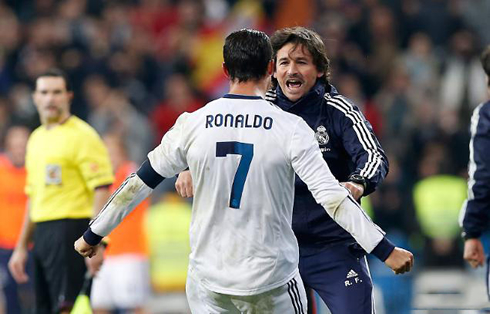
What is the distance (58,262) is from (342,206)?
144 inches

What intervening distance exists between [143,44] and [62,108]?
26.0ft

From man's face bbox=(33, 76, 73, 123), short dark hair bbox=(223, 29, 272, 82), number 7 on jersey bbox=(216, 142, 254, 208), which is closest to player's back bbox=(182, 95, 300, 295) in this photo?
number 7 on jersey bbox=(216, 142, 254, 208)

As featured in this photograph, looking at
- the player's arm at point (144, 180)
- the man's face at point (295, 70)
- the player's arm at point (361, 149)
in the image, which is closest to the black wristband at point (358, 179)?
the player's arm at point (361, 149)

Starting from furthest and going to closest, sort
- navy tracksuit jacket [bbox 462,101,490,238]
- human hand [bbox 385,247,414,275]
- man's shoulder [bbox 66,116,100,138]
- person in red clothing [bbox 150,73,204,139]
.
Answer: person in red clothing [bbox 150,73,204,139]
man's shoulder [bbox 66,116,100,138]
navy tracksuit jacket [bbox 462,101,490,238]
human hand [bbox 385,247,414,275]

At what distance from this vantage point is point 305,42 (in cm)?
660

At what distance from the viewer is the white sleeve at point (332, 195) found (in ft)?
18.3

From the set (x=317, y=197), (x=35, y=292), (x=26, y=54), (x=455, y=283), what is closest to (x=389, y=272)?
(x=455, y=283)

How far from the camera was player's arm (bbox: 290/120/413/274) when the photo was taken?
5.54 metres

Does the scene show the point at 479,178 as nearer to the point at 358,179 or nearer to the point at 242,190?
the point at 358,179

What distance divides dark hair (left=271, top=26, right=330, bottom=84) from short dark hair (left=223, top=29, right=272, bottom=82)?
86 cm

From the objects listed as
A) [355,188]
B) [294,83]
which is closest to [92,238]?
[355,188]

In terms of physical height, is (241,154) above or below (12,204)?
above

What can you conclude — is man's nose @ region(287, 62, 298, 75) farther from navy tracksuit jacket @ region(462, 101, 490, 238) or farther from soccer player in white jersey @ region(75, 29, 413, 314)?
navy tracksuit jacket @ region(462, 101, 490, 238)

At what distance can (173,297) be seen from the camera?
43.6 feet
